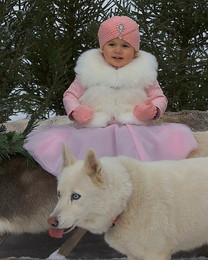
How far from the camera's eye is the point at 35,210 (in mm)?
2814

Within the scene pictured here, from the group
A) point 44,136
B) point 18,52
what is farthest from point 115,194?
point 18,52

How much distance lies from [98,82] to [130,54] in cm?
30

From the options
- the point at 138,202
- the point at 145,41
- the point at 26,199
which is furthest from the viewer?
the point at 145,41

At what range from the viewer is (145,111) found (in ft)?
9.24

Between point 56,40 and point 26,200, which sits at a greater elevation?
point 56,40

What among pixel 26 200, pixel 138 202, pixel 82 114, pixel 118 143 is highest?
pixel 82 114

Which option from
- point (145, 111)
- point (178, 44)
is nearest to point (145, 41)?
point (178, 44)

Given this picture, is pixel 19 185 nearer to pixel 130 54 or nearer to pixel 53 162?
pixel 53 162

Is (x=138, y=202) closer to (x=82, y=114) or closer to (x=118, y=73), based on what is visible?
(x=82, y=114)

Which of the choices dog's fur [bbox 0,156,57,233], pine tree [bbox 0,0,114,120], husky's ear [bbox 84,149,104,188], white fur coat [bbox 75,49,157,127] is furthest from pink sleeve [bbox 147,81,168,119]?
pine tree [bbox 0,0,114,120]

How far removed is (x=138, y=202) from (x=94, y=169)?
12.8 inches

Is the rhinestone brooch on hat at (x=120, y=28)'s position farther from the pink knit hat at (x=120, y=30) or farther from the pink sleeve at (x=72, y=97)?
the pink sleeve at (x=72, y=97)

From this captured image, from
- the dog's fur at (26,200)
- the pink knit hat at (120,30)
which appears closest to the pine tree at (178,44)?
the pink knit hat at (120,30)

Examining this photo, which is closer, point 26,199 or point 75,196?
point 75,196
